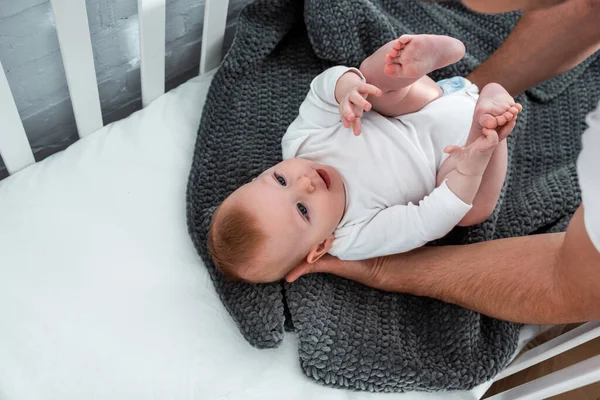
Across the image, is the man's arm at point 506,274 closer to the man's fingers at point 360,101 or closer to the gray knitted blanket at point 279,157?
the gray knitted blanket at point 279,157

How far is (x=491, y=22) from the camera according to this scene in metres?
1.29

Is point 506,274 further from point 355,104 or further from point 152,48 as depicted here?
point 152,48

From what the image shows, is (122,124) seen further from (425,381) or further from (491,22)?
(491,22)

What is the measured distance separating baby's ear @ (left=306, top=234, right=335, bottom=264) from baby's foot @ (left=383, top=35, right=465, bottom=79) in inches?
11.5

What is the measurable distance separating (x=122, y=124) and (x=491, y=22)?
82 centimetres

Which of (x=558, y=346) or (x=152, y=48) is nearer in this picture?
(x=558, y=346)

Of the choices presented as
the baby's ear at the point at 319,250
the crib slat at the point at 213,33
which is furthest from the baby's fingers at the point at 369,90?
the crib slat at the point at 213,33

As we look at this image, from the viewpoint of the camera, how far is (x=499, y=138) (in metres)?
0.84

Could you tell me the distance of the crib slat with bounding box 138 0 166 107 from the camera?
0.96 metres

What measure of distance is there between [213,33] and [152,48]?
0.52 ft

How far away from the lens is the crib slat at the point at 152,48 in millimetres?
960

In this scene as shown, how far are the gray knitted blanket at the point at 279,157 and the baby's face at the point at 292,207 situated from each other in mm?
97

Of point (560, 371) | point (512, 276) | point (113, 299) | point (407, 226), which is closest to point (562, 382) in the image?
point (560, 371)

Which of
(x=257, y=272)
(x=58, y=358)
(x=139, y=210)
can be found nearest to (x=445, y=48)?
(x=257, y=272)
